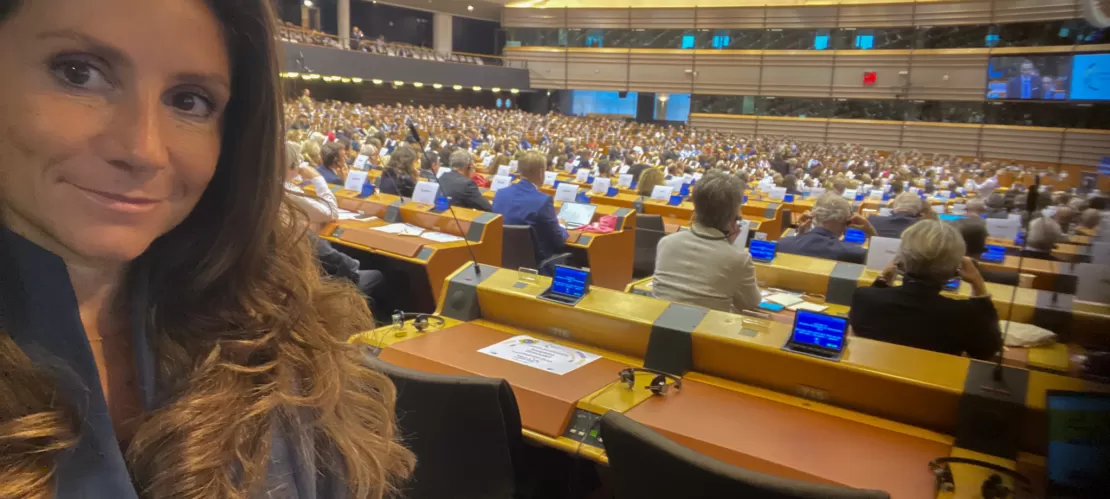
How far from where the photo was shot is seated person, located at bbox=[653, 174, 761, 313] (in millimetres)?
2898

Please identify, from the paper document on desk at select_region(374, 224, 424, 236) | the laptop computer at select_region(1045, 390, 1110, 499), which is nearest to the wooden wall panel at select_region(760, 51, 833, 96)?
the paper document on desk at select_region(374, 224, 424, 236)

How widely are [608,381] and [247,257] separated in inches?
59.5

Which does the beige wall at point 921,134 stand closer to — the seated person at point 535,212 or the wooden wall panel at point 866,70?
the wooden wall panel at point 866,70

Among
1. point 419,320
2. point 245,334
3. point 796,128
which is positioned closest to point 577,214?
point 419,320

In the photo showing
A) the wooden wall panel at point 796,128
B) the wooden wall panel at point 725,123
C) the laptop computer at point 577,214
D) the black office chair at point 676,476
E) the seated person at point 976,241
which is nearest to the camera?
the black office chair at point 676,476

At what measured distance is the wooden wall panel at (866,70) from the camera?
65.2 ft

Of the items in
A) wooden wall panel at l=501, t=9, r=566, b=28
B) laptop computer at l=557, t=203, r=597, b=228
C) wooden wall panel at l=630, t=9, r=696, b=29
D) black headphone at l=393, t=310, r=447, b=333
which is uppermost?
wooden wall panel at l=501, t=9, r=566, b=28

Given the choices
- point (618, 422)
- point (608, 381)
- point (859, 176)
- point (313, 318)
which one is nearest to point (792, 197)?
point (859, 176)

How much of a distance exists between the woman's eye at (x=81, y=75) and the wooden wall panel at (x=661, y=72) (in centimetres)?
2427

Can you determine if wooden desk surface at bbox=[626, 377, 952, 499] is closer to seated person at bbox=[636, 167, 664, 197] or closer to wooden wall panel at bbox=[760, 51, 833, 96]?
seated person at bbox=[636, 167, 664, 197]

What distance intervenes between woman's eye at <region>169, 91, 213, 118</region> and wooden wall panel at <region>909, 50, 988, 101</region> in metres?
22.5

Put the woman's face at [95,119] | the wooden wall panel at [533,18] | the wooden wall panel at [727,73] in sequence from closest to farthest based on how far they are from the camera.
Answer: the woman's face at [95,119] → the wooden wall panel at [727,73] → the wooden wall panel at [533,18]

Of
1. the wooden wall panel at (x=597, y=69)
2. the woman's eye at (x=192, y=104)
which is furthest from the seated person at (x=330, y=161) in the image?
the wooden wall panel at (x=597, y=69)

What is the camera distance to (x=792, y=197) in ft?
26.9
